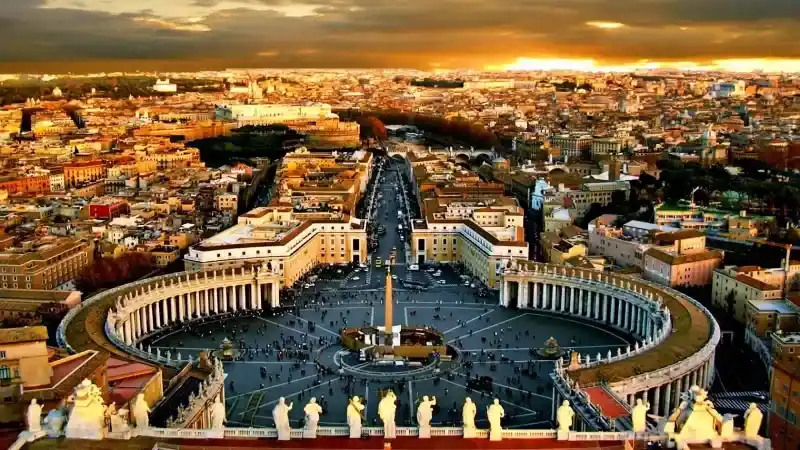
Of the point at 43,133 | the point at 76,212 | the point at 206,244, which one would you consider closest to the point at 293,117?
the point at 43,133

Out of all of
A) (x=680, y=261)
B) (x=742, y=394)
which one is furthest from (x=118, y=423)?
(x=680, y=261)

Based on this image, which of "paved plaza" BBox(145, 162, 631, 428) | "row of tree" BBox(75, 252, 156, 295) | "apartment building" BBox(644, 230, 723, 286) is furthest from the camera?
"row of tree" BBox(75, 252, 156, 295)

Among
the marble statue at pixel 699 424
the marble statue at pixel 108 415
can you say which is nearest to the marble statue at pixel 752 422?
the marble statue at pixel 699 424

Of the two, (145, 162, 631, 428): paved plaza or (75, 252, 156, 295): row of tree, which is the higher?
(75, 252, 156, 295): row of tree

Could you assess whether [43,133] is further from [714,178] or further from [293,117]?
[714,178]

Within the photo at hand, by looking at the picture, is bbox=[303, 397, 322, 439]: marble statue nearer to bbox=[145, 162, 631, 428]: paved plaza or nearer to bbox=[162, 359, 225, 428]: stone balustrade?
bbox=[162, 359, 225, 428]: stone balustrade

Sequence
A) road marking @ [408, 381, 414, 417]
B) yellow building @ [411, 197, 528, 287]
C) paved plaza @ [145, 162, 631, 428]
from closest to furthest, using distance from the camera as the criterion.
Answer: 1. road marking @ [408, 381, 414, 417]
2. paved plaza @ [145, 162, 631, 428]
3. yellow building @ [411, 197, 528, 287]

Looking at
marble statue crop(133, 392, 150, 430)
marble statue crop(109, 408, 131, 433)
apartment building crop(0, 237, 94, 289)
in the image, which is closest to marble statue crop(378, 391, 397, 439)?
marble statue crop(133, 392, 150, 430)
